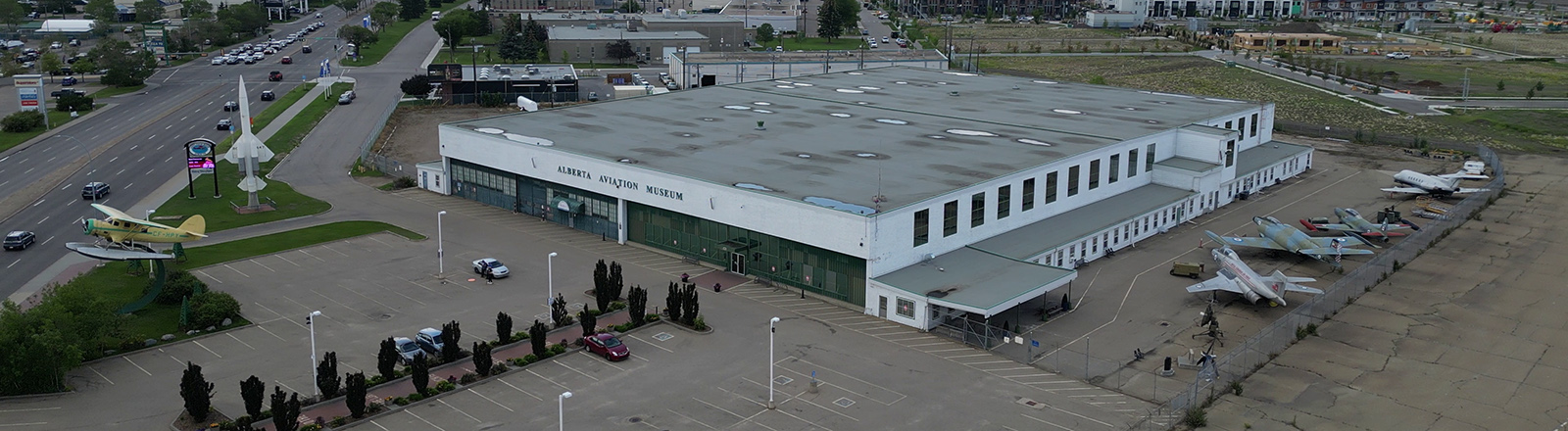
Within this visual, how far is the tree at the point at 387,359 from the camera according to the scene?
2036 inches

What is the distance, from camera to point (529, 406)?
50312 millimetres

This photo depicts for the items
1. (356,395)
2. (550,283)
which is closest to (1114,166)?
(550,283)

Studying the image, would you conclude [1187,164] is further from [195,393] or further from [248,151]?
[195,393]

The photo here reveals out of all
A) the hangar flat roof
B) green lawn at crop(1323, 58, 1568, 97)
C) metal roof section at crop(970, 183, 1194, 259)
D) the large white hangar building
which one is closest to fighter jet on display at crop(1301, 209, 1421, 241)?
the large white hangar building

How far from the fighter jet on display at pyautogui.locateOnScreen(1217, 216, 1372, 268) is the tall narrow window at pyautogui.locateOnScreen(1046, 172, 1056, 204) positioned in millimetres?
10228

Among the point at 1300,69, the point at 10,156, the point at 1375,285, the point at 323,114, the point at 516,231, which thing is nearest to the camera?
the point at 1375,285

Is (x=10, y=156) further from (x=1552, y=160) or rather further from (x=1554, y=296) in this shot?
(x=1552, y=160)

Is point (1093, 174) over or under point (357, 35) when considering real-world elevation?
under

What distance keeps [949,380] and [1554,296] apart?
124 feet

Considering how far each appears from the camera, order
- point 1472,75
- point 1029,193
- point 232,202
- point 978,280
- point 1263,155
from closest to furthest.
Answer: point 978,280, point 1029,193, point 232,202, point 1263,155, point 1472,75

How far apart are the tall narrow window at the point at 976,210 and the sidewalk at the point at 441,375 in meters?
20.6

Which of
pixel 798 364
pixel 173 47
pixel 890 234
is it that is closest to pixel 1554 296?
pixel 890 234

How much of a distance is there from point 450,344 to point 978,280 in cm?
2636

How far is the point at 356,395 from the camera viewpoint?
157 feet
